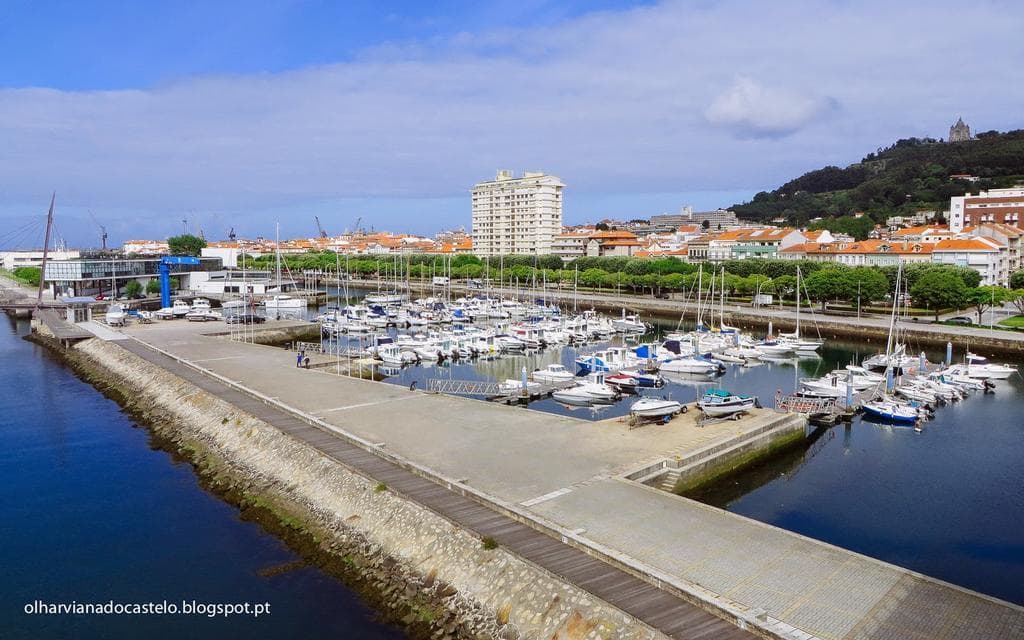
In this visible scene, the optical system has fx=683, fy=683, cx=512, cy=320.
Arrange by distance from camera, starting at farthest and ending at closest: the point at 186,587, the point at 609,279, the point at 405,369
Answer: the point at 609,279, the point at 405,369, the point at 186,587

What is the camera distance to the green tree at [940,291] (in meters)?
44.6

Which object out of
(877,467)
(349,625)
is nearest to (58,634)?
(349,625)

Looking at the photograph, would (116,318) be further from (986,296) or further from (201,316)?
(986,296)

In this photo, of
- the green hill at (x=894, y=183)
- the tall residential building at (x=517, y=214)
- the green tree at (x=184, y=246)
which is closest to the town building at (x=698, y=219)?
the green hill at (x=894, y=183)

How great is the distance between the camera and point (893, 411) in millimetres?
24406

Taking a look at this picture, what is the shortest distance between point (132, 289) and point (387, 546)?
58655 millimetres

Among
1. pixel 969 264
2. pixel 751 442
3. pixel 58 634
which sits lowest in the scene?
pixel 58 634

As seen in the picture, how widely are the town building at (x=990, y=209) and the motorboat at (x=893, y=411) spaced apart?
65.8 m

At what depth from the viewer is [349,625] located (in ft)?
38.1

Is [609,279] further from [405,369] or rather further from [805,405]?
[805,405]

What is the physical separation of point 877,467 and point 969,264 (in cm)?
4861

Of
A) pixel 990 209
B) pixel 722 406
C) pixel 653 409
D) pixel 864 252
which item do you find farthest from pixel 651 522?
pixel 990 209

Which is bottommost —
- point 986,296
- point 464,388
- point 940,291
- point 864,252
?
point 464,388

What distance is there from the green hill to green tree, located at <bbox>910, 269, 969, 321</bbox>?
62469 mm
